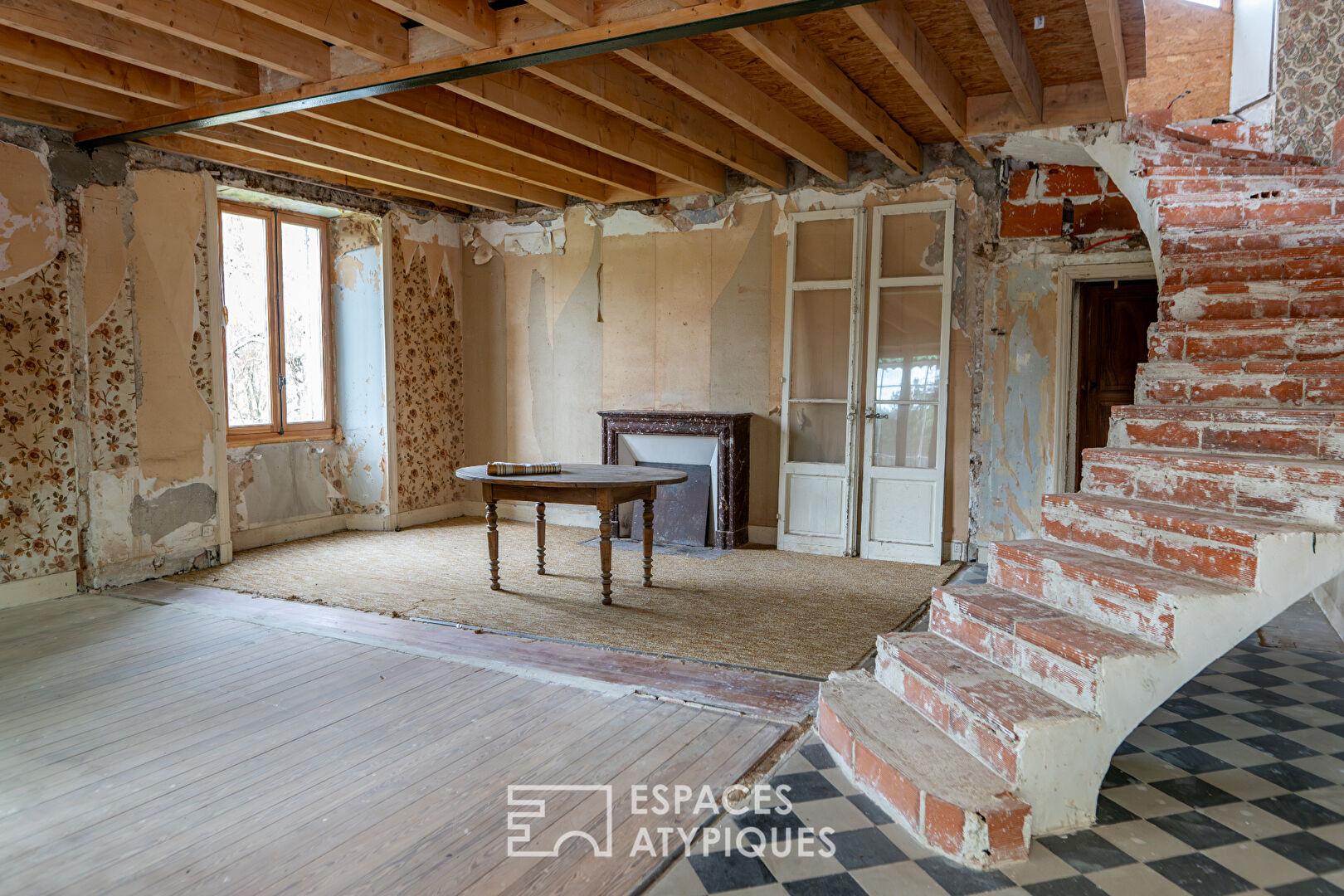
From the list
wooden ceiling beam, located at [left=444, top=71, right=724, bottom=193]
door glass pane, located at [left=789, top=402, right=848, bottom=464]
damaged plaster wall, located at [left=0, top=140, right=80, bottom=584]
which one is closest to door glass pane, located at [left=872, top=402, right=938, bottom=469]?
door glass pane, located at [left=789, top=402, right=848, bottom=464]

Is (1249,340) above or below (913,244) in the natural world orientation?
below

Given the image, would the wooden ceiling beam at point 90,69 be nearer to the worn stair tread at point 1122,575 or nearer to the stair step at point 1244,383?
the worn stair tread at point 1122,575

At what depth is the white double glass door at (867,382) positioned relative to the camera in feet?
17.8

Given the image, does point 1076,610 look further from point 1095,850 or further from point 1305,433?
point 1305,433

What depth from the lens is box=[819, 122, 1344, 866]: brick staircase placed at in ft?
6.93

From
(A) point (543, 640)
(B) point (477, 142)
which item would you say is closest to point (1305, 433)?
(A) point (543, 640)

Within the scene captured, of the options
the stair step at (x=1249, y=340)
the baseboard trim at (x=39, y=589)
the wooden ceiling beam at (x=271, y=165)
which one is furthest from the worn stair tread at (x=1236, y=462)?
the baseboard trim at (x=39, y=589)

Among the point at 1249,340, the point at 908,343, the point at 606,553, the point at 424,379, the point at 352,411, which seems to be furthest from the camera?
the point at 424,379

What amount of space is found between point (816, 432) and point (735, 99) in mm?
2482

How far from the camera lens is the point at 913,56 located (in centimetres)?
364

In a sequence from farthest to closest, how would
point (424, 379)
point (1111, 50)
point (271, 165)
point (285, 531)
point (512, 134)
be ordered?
point (424, 379)
point (285, 531)
point (271, 165)
point (512, 134)
point (1111, 50)

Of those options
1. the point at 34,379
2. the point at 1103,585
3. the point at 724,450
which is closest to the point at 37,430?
the point at 34,379

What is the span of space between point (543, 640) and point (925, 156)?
412cm

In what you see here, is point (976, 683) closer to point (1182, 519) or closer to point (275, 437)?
point (1182, 519)
